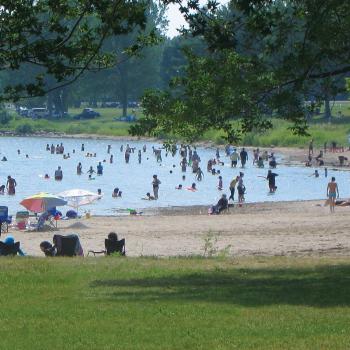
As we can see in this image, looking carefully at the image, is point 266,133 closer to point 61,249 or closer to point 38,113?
point 38,113

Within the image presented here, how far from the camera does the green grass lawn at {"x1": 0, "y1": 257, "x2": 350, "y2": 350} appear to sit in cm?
944

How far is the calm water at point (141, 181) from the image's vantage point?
52.1m

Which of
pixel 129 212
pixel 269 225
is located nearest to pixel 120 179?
pixel 129 212

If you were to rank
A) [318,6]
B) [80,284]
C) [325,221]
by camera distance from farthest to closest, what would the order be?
[325,221]
[318,6]
[80,284]

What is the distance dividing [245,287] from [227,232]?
18.3m

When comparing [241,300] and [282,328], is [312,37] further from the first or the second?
A: [282,328]

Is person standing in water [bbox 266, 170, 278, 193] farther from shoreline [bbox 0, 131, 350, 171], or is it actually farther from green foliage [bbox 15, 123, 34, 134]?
green foliage [bbox 15, 123, 34, 134]

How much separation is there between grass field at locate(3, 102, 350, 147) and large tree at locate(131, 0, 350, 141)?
142 ft

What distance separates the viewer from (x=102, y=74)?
412ft

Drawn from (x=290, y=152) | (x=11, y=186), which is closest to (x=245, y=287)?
(x=11, y=186)

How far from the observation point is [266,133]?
94.5 meters

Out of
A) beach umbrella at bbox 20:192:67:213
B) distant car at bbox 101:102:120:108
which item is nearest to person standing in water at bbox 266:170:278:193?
beach umbrella at bbox 20:192:67:213

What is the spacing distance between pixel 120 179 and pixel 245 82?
50.5 m

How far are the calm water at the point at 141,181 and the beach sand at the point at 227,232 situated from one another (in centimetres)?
839
